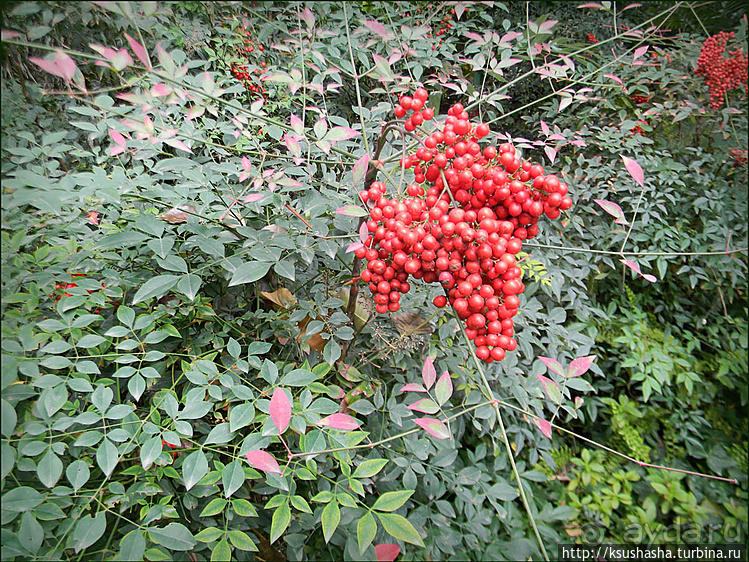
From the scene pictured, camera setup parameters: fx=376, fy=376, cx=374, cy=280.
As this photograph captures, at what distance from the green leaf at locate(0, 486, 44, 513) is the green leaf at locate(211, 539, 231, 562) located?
22cm

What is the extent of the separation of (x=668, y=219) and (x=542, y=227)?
50 centimetres

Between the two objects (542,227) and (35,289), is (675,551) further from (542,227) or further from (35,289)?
(35,289)

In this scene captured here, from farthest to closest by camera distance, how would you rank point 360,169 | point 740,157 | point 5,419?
point 740,157 < point 360,169 < point 5,419

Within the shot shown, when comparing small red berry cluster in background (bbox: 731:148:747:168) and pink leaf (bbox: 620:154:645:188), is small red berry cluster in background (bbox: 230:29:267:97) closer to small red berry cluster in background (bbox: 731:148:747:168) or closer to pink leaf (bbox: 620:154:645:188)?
pink leaf (bbox: 620:154:645:188)

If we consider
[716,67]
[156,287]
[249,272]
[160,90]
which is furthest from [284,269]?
[716,67]

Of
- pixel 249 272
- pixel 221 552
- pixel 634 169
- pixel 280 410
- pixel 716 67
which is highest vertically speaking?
pixel 716 67

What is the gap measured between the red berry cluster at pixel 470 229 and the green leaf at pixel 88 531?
1.49 ft

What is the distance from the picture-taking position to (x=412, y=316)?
77cm

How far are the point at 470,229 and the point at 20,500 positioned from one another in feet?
2.09

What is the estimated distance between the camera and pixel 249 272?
1.84 feet

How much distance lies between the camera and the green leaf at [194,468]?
49cm

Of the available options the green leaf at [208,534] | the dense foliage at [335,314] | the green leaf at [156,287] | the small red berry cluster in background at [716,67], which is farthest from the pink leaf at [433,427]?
the small red berry cluster in background at [716,67]

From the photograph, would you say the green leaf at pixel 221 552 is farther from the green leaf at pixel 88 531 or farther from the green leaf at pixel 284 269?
the green leaf at pixel 284 269

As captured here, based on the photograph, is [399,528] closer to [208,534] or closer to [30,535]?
[208,534]
